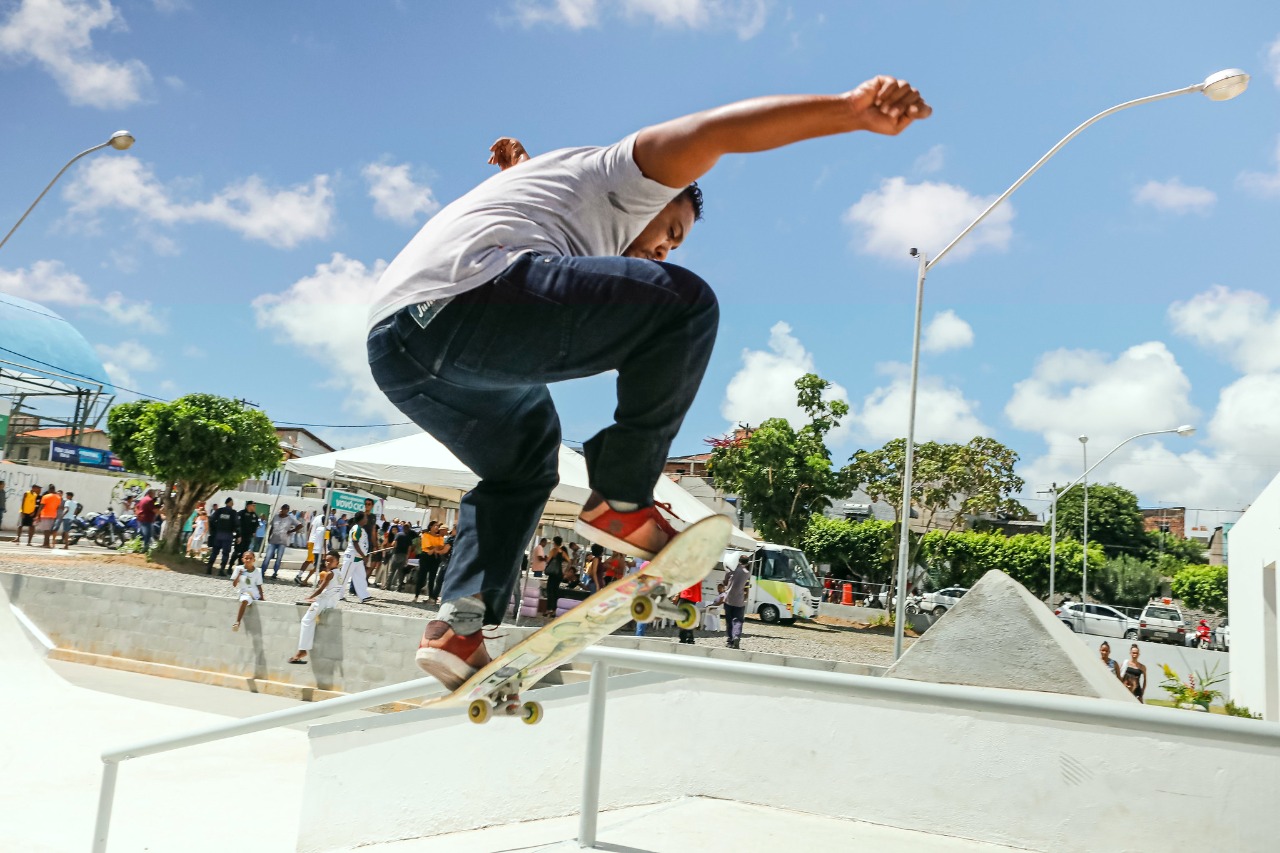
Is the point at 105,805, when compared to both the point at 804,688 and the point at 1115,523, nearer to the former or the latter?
the point at 804,688

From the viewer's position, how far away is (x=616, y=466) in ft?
6.39

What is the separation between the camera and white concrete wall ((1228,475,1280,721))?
42.5 ft

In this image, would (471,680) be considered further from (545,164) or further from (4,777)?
(4,777)

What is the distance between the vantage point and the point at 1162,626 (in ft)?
110

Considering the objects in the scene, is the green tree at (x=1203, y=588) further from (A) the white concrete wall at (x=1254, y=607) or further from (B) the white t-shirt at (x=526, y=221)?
(B) the white t-shirt at (x=526, y=221)

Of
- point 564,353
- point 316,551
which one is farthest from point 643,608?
point 316,551

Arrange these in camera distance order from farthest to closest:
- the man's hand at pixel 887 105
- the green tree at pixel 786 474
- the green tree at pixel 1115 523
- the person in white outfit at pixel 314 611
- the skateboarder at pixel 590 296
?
the green tree at pixel 1115 523
the green tree at pixel 786 474
the person in white outfit at pixel 314 611
the skateboarder at pixel 590 296
the man's hand at pixel 887 105

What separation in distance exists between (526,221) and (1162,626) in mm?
38237

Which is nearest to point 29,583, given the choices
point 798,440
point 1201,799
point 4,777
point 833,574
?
point 4,777

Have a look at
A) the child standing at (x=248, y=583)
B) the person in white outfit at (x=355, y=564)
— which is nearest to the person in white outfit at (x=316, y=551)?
the person in white outfit at (x=355, y=564)

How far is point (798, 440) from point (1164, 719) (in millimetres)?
28662

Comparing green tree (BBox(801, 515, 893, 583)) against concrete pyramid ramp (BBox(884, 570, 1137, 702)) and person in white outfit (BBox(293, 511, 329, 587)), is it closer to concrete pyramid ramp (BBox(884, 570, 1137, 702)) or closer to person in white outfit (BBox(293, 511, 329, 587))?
person in white outfit (BBox(293, 511, 329, 587))

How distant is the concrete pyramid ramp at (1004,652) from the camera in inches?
273

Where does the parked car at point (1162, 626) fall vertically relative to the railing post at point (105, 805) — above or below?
above
